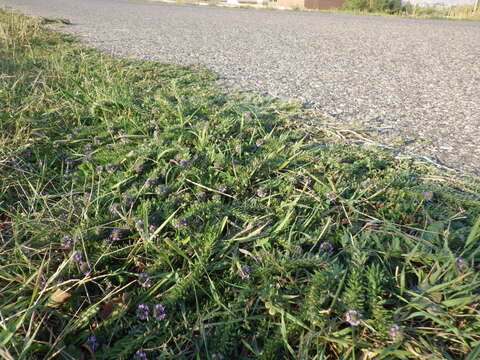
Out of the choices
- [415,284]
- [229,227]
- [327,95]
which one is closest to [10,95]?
[229,227]

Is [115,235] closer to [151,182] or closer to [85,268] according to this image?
[85,268]

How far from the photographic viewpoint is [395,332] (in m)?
1.07

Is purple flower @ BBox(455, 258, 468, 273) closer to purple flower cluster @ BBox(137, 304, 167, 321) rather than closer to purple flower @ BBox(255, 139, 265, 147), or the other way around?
purple flower cluster @ BBox(137, 304, 167, 321)

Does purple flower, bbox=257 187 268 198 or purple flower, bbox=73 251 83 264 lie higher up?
purple flower, bbox=257 187 268 198

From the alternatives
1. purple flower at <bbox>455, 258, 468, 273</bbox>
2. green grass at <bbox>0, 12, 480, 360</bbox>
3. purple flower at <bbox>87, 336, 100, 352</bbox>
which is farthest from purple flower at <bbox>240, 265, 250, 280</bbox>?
purple flower at <bbox>455, 258, 468, 273</bbox>

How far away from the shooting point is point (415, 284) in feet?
4.28

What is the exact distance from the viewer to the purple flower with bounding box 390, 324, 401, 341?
1.06 metres

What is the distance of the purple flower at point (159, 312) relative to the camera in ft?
3.87

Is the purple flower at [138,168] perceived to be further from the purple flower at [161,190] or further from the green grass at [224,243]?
the purple flower at [161,190]

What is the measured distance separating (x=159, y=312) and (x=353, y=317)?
0.66 m

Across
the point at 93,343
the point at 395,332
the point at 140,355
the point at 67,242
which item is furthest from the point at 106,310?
the point at 395,332

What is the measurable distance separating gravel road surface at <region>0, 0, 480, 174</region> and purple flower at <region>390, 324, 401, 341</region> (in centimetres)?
128

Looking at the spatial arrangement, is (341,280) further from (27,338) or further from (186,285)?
(27,338)

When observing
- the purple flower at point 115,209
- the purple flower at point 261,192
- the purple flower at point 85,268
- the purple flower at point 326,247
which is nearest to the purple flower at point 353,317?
the purple flower at point 326,247
